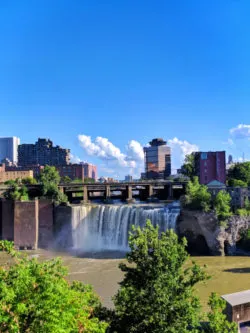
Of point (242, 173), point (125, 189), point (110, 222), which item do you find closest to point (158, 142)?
point (242, 173)

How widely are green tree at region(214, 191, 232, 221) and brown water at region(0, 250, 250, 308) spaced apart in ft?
15.1

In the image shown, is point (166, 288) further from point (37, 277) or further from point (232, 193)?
point (232, 193)

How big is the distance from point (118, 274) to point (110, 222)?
13.5 m

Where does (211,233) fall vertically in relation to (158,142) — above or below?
below

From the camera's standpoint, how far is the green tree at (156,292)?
9477 mm

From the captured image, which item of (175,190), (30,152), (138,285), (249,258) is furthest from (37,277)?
(30,152)

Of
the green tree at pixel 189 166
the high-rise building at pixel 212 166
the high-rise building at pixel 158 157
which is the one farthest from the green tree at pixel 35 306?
the high-rise building at pixel 158 157

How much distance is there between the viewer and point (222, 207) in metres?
34.2

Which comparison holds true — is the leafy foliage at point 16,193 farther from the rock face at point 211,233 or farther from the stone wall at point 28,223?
the rock face at point 211,233

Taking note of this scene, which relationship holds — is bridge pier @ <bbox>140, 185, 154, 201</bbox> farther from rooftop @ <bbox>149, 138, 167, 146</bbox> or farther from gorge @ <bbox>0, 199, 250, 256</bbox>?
rooftop @ <bbox>149, 138, 167, 146</bbox>

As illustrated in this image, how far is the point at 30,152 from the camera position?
152750 mm

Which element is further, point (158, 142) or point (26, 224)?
point (158, 142)

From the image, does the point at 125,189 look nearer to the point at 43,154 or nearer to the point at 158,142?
the point at 43,154

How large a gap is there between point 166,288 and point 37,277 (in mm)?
4358
